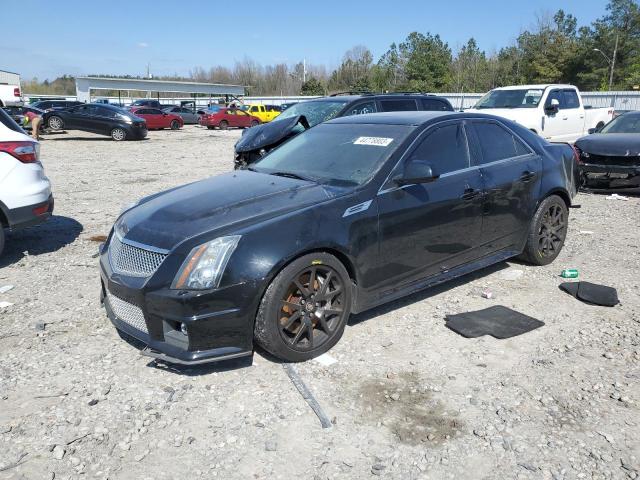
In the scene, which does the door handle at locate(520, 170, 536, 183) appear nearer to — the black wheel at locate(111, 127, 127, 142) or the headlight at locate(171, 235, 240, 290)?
the headlight at locate(171, 235, 240, 290)

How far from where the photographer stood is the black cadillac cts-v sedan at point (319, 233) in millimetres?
3414

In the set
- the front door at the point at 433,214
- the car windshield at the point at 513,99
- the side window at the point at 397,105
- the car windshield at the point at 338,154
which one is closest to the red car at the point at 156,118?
the car windshield at the point at 513,99

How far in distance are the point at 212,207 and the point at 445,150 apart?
2.11 metres

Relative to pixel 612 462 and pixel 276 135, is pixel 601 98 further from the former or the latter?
pixel 612 462

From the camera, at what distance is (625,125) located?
10984mm

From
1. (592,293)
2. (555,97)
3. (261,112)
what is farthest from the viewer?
(261,112)

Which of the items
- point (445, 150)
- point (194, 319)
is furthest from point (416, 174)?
point (194, 319)

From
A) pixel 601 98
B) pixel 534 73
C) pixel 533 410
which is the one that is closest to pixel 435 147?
pixel 533 410

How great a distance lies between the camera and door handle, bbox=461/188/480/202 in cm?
466

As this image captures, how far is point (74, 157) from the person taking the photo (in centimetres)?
1678

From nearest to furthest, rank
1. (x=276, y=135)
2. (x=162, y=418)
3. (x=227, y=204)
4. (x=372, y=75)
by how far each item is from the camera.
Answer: (x=162, y=418)
(x=227, y=204)
(x=276, y=135)
(x=372, y=75)

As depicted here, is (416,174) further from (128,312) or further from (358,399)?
(128,312)

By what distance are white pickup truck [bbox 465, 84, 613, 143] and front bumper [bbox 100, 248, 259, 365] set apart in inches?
449

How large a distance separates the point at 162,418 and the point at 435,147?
9.90 feet
